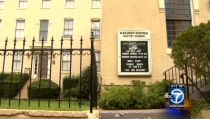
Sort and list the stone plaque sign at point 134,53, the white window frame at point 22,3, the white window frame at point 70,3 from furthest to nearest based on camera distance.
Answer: the white window frame at point 22,3
the white window frame at point 70,3
the stone plaque sign at point 134,53

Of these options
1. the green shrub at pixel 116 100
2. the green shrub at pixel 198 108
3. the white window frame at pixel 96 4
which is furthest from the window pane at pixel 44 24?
the green shrub at pixel 198 108

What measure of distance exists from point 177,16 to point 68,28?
37.7ft

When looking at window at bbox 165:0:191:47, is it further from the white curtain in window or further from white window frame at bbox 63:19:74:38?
white window frame at bbox 63:19:74:38

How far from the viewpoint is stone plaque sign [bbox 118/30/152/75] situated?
769 cm

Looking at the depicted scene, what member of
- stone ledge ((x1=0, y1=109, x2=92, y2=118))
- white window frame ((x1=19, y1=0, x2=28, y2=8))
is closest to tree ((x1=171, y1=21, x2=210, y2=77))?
stone ledge ((x1=0, y1=109, x2=92, y2=118))

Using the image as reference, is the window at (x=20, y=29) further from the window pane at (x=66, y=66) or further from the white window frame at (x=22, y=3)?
the window pane at (x=66, y=66)

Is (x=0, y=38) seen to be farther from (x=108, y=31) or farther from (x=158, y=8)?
(x=158, y=8)

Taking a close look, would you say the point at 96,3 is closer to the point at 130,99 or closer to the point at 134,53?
the point at 134,53

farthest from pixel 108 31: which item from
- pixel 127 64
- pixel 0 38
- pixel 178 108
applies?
pixel 0 38

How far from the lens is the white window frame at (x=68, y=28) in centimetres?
1848

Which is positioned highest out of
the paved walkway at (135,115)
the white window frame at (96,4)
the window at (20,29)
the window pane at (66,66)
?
the white window frame at (96,4)

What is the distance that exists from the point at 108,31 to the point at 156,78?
104 inches

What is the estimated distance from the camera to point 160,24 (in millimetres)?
8320

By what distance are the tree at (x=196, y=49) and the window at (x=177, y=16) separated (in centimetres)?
349
